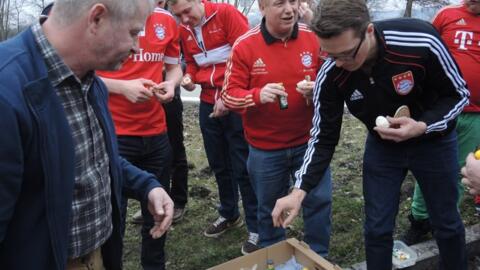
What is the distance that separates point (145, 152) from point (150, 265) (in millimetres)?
802

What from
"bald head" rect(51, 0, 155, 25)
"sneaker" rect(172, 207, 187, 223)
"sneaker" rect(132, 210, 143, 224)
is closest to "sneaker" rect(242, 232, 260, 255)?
"sneaker" rect(172, 207, 187, 223)

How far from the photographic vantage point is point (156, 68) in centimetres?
297

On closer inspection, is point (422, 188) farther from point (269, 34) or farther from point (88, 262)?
point (88, 262)

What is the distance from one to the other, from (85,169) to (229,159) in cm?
221

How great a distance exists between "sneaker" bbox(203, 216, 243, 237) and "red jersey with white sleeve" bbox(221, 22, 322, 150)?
4.01 ft

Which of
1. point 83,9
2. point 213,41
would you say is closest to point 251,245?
point 213,41

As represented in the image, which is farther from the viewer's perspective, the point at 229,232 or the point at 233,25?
the point at 229,232

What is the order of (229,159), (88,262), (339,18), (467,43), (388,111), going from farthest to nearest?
(229,159), (467,43), (388,111), (339,18), (88,262)

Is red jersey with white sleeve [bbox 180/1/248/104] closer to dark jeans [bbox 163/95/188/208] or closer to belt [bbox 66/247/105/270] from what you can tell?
dark jeans [bbox 163/95/188/208]

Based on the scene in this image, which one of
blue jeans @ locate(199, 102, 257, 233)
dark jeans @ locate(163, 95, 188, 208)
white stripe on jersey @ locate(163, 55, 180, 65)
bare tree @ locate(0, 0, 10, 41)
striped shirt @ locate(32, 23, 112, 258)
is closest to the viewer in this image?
striped shirt @ locate(32, 23, 112, 258)

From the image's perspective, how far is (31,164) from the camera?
1.33 metres

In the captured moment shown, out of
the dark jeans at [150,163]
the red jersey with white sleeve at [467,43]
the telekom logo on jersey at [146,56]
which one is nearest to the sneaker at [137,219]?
the dark jeans at [150,163]

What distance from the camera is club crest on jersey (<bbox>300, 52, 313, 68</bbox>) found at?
9.43 ft

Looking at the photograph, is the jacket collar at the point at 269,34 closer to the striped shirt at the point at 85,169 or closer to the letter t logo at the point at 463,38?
the letter t logo at the point at 463,38
